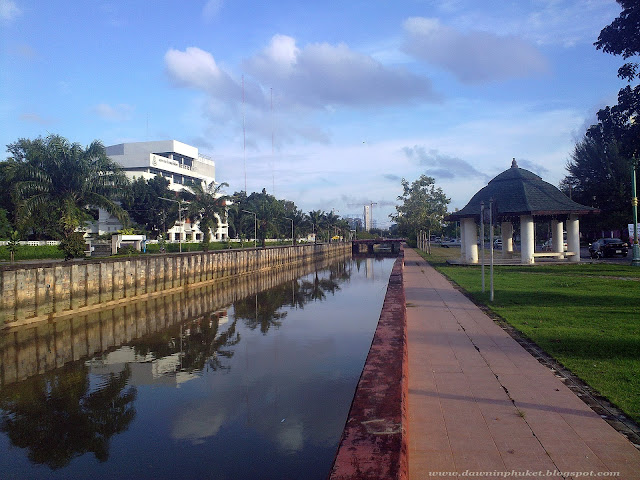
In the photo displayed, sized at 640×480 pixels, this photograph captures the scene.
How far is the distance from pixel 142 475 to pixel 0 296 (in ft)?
46.5

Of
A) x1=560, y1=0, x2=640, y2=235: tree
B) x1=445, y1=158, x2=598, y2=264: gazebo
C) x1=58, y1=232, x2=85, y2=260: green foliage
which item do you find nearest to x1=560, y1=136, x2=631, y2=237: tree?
x1=560, y1=0, x2=640, y2=235: tree

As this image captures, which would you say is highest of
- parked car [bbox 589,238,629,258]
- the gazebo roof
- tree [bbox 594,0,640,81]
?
tree [bbox 594,0,640,81]

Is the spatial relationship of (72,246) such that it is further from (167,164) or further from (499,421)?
(167,164)

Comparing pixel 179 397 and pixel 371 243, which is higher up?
pixel 371 243

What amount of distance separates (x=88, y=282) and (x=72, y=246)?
421cm

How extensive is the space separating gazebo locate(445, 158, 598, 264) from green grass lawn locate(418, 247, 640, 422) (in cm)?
A: 1071

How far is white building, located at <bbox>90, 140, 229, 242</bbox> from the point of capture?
253ft

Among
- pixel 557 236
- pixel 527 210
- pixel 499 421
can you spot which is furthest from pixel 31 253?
pixel 557 236

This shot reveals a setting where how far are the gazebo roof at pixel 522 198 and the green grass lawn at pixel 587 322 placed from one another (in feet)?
35.2

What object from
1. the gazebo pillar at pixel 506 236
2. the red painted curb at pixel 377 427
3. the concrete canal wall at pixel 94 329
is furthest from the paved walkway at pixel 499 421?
the gazebo pillar at pixel 506 236

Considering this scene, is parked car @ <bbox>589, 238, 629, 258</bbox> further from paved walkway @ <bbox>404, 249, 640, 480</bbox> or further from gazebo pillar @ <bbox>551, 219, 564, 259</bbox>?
paved walkway @ <bbox>404, 249, 640, 480</bbox>

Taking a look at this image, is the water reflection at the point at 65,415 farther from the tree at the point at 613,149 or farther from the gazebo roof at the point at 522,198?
the gazebo roof at the point at 522,198

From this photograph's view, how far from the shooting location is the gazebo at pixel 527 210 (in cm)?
3272

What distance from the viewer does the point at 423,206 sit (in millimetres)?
61375
